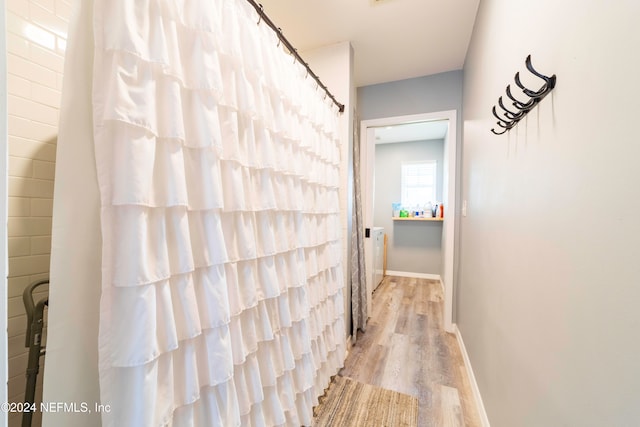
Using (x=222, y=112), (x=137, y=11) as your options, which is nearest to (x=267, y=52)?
(x=222, y=112)

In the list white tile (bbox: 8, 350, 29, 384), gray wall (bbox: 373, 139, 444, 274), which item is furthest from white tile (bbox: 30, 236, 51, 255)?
gray wall (bbox: 373, 139, 444, 274)

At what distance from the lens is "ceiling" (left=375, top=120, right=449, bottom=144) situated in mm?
3810

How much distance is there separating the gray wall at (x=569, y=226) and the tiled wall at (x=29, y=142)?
5.78ft

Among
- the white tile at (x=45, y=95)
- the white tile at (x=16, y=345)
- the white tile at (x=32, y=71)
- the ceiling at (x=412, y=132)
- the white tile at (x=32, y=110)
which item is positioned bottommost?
the white tile at (x=16, y=345)

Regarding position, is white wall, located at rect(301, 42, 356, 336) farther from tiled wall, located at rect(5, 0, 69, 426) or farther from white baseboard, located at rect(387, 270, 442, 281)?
white baseboard, located at rect(387, 270, 442, 281)

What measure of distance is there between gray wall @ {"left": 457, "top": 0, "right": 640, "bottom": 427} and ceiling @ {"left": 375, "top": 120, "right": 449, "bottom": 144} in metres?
Result: 2.66

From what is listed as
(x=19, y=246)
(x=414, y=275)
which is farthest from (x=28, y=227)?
(x=414, y=275)

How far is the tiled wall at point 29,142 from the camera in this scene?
2.91 feet

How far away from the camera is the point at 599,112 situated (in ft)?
1.74

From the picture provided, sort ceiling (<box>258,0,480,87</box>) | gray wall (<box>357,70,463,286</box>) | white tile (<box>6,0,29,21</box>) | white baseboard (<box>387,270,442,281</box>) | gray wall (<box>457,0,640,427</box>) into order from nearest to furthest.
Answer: gray wall (<box>457,0,640,427</box>) < white tile (<box>6,0,29,21</box>) < ceiling (<box>258,0,480,87</box>) < gray wall (<box>357,70,463,286</box>) < white baseboard (<box>387,270,442,281</box>)

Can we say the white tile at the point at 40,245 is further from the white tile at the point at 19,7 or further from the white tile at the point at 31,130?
the white tile at the point at 19,7

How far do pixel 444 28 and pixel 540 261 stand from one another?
2.03m

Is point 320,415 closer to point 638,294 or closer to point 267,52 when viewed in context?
point 638,294

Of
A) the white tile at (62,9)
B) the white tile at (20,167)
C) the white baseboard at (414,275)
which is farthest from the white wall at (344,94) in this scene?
the white baseboard at (414,275)
